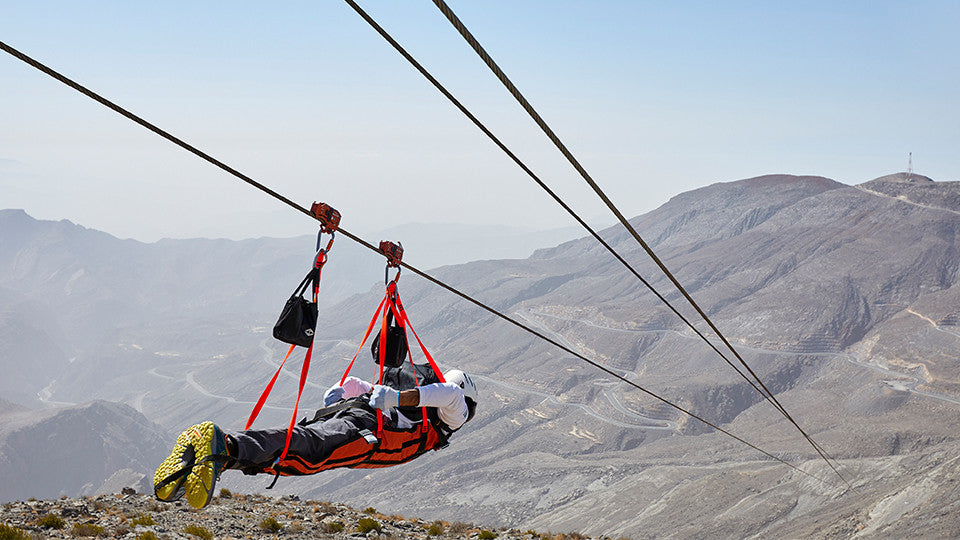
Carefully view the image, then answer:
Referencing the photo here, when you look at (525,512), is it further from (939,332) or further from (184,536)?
(184,536)

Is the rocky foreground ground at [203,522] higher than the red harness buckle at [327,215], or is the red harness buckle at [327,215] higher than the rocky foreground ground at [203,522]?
the red harness buckle at [327,215]

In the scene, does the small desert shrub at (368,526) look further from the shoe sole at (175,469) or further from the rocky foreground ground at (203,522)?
the shoe sole at (175,469)

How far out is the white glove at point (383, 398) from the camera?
6.02 m

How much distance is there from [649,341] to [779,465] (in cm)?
6736

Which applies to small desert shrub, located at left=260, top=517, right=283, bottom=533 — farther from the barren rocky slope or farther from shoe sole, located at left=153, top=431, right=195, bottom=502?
shoe sole, located at left=153, top=431, right=195, bottom=502

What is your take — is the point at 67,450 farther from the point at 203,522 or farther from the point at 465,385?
the point at 465,385

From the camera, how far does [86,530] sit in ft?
45.4

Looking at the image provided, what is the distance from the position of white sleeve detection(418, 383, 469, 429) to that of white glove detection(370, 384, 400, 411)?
0.27 meters

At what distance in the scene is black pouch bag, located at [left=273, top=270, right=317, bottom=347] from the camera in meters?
5.32

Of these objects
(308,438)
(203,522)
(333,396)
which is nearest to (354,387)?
(333,396)

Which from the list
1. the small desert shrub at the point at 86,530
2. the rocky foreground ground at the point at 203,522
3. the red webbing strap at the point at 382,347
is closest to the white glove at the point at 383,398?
the red webbing strap at the point at 382,347

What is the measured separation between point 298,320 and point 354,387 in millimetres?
1959

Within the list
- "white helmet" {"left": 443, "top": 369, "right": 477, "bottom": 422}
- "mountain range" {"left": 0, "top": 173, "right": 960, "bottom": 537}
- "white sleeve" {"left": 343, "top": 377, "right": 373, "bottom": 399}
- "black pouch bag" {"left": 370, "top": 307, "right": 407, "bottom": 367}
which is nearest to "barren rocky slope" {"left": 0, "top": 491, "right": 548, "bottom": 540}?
"white sleeve" {"left": 343, "top": 377, "right": 373, "bottom": 399}

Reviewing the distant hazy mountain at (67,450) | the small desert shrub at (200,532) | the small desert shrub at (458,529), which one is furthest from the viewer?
the distant hazy mountain at (67,450)
